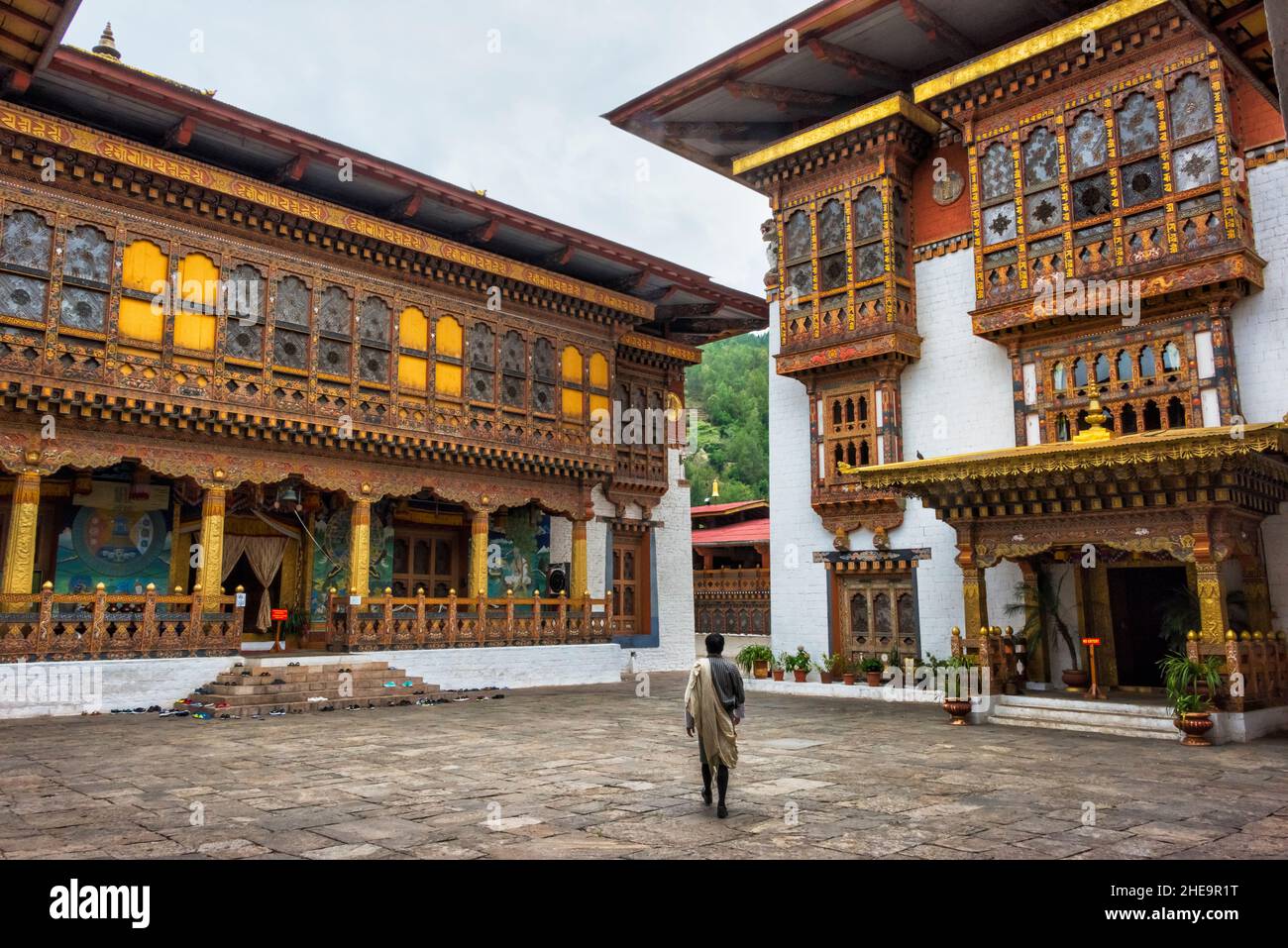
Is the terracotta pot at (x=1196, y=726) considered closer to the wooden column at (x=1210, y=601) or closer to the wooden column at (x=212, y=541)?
the wooden column at (x=1210, y=601)

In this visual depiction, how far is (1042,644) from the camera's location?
48.5 feet

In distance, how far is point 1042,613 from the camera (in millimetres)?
14742

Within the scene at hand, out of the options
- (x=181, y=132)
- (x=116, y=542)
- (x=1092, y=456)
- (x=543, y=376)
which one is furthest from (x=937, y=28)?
(x=116, y=542)

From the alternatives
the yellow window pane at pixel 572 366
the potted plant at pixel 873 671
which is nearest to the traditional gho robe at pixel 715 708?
the potted plant at pixel 873 671

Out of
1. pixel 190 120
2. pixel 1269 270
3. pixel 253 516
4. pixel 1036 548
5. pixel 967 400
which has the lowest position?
pixel 1036 548

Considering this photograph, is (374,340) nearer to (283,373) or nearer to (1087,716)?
(283,373)

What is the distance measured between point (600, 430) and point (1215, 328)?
1262cm

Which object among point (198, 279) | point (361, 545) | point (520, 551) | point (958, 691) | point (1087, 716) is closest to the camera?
point (1087, 716)

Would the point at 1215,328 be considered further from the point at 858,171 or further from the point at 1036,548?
the point at 858,171

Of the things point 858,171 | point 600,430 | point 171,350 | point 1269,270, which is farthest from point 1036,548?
point 171,350

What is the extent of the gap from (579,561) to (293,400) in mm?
7529

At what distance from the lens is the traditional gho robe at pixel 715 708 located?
6730 millimetres

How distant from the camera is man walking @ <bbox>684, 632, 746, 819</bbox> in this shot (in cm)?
672

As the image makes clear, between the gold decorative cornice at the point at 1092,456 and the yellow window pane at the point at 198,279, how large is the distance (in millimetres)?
11418
